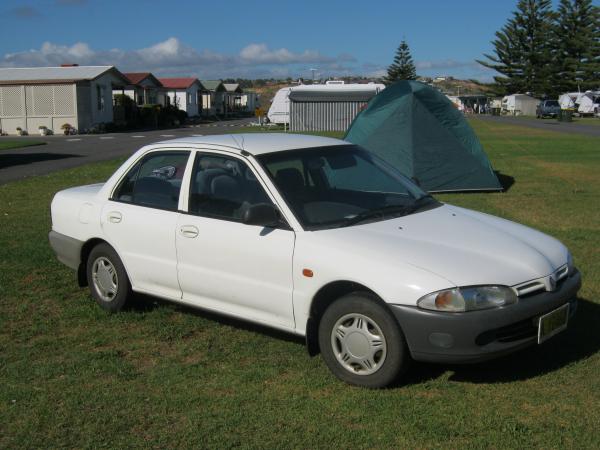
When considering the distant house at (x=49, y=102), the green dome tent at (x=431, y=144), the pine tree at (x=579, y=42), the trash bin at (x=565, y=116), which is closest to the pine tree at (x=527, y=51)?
the pine tree at (x=579, y=42)

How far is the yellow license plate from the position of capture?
4.40 metres

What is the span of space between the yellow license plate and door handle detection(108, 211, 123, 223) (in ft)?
10.9

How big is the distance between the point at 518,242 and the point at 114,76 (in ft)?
148

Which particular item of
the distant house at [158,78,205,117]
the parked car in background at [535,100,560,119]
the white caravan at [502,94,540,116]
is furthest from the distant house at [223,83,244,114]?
the parked car in background at [535,100,560,119]

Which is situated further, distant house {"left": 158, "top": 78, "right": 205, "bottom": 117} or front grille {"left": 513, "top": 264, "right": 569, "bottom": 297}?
distant house {"left": 158, "top": 78, "right": 205, "bottom": 117}

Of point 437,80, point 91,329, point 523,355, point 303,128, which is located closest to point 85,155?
point 303,128

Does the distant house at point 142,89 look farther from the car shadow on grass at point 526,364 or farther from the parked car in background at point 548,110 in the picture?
the car shadow on grass at point 526,364

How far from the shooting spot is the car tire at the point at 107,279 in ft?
19.6

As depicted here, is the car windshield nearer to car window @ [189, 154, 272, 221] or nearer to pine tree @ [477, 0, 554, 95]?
car window @ [189, 154, 272, 221]

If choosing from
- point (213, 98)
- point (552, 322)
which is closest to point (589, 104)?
point (213, 98)

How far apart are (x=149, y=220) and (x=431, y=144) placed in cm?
840

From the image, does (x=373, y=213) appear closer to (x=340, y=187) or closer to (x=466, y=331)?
(x=340, y=187)

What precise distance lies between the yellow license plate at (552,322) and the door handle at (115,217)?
3326 millimetres

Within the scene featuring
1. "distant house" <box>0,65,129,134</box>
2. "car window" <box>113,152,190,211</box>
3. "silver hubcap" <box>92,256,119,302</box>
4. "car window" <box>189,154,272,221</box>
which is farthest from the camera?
"distant house" <box>0,65,129,134</box>
